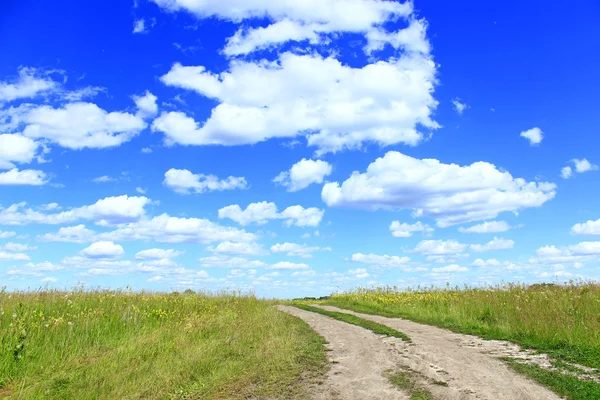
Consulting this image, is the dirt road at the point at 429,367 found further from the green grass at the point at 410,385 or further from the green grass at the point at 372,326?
the green grass at the point at 372,326

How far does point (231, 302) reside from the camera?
24594 millimetres

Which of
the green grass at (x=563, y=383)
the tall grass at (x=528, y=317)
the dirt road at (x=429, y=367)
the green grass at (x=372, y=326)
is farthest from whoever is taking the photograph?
the green grass at (x=372, y=326)

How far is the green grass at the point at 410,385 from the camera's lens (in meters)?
7.86

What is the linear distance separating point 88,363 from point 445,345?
1012 cm

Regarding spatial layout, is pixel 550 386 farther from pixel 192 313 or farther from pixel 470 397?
pixel 192 313

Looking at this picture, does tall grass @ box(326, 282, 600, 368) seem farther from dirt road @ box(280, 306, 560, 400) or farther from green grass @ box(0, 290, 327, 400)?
green grass @ box(0, 290, 327, 400)

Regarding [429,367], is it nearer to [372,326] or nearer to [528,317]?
[372,326]

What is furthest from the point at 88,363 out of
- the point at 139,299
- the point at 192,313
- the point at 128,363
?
the point at 139,299

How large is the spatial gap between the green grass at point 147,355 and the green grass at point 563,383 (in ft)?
15.4

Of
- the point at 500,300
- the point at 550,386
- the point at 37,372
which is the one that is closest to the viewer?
the point at 550,386

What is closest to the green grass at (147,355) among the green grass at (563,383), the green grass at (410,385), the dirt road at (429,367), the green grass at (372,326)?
the dirt road at (429,367)

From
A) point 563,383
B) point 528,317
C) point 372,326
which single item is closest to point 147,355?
point 372,326

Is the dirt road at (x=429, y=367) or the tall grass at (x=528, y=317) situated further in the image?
the tall grass at (x=528, y=317)

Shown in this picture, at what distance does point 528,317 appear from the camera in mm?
15164
